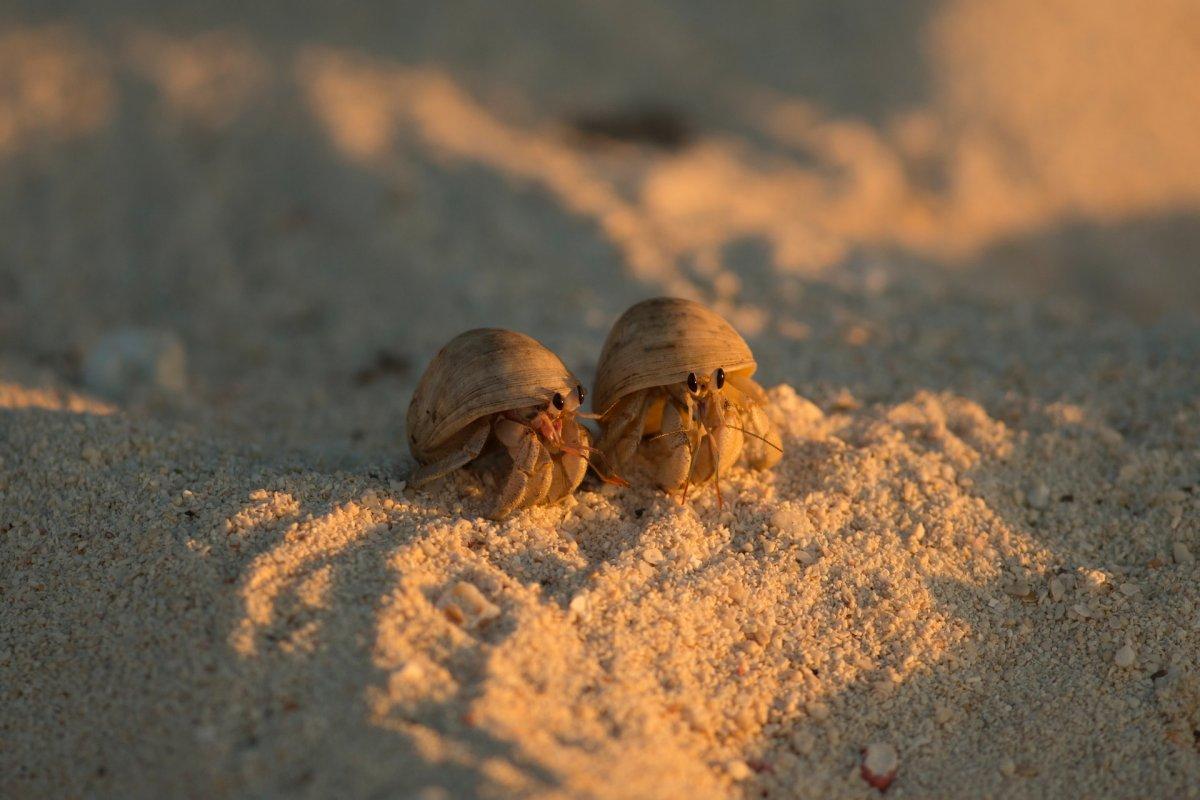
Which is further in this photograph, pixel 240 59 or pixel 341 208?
pixel 240 59

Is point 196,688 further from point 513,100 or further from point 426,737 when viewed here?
point 513,100

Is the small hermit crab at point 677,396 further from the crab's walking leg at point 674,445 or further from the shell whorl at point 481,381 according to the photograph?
the shell whorl at point 481,381

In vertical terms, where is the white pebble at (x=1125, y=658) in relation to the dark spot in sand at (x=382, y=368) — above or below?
below

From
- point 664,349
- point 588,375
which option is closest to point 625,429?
point 664,349

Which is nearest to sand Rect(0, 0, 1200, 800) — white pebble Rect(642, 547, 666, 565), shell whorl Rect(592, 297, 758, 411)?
white pebble Rect(642, 547, 666, 565)

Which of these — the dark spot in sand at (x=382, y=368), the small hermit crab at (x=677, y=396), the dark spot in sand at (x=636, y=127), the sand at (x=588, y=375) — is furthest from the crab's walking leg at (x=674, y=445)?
the dark spot in sand at (x=636, y=127)

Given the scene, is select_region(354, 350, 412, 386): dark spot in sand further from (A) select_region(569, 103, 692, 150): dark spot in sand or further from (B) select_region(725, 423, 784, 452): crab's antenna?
(A) select_region(569, 103, 692, 150): dark spot in sand

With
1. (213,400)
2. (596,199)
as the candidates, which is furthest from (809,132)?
(213,400)
